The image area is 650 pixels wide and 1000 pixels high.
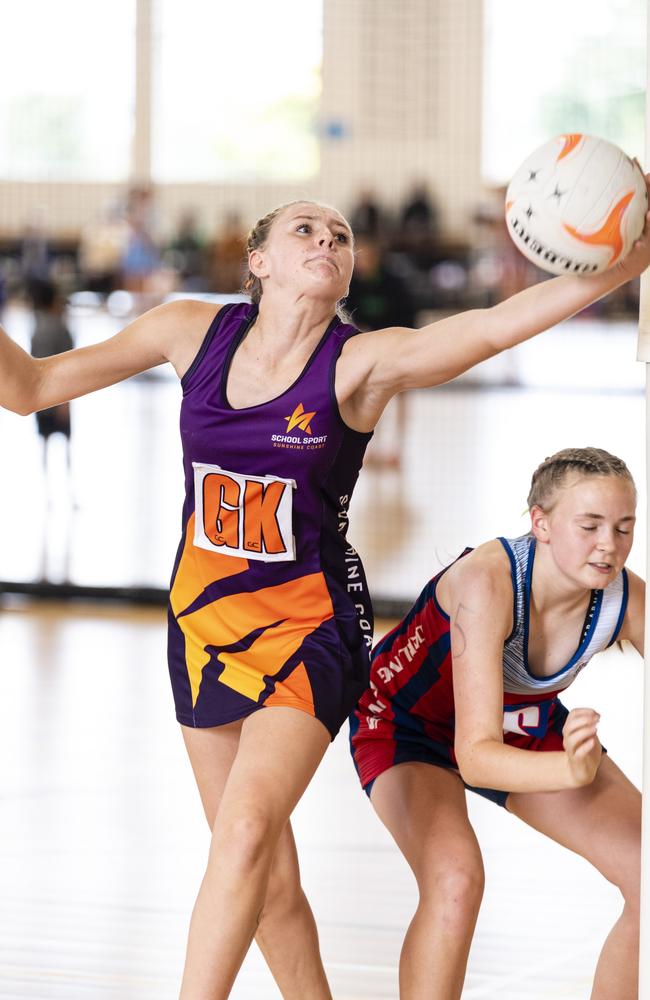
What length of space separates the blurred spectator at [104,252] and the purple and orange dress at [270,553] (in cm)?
1452

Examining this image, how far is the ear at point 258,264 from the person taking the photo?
247 cm

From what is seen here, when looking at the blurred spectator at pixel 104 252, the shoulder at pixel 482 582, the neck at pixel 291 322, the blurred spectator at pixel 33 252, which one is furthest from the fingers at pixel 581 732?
the blurred spectator at pixel 33 252

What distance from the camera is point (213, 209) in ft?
61.9

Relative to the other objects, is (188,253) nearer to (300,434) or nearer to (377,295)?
(377,295)

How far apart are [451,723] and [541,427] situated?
27.8 feet

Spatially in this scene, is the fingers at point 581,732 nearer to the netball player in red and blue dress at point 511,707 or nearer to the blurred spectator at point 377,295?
the netball player in red and blue dress at point 511,707

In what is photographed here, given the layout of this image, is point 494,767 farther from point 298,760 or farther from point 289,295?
point 289,295

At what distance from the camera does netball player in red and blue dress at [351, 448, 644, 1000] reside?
221 cm

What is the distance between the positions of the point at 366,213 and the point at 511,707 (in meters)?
13.2

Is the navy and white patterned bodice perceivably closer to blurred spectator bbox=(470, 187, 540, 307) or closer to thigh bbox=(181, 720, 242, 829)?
thigh bbox=(181, 720, 242, 829)

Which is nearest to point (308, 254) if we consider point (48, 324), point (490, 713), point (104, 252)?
point (490, 713)

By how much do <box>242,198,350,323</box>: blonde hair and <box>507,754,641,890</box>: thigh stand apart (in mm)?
922

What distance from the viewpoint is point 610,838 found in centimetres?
230

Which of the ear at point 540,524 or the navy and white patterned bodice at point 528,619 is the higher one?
the ear at point 540,524
